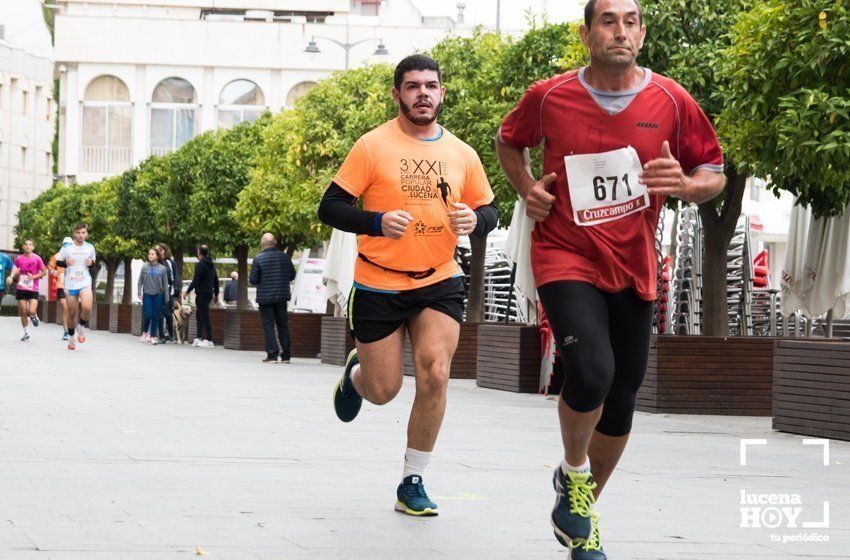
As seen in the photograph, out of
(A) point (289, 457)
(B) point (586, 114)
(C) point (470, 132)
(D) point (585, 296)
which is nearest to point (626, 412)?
(D) point (585, 296)

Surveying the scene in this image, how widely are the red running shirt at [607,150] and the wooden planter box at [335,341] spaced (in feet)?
58.3

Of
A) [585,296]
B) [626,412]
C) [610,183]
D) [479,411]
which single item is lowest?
[479,411]

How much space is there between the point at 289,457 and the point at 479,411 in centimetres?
491

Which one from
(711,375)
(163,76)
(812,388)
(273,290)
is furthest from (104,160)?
(812,388)

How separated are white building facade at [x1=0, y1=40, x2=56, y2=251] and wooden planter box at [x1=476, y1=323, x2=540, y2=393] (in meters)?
81.8

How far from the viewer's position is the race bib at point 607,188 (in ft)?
18.5

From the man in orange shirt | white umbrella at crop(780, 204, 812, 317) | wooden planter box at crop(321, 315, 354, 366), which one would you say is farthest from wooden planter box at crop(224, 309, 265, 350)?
the man in orange shirt

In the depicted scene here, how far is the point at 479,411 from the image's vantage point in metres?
13.8

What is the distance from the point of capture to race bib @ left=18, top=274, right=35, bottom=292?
91.2ft

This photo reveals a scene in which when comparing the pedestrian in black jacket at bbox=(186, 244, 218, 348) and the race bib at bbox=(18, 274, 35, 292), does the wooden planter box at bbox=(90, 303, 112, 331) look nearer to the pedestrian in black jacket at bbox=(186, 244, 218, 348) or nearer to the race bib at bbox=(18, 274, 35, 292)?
the pedestrian in black jacket at bbox=(186, 244, 218, 348)

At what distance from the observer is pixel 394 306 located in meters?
6.98

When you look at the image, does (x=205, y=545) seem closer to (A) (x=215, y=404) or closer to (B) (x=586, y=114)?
(B) (x=586, y=114)

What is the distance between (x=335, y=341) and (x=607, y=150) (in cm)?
1878

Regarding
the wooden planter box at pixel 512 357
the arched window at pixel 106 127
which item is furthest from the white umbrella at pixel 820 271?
the arched window at pixel 106 127
